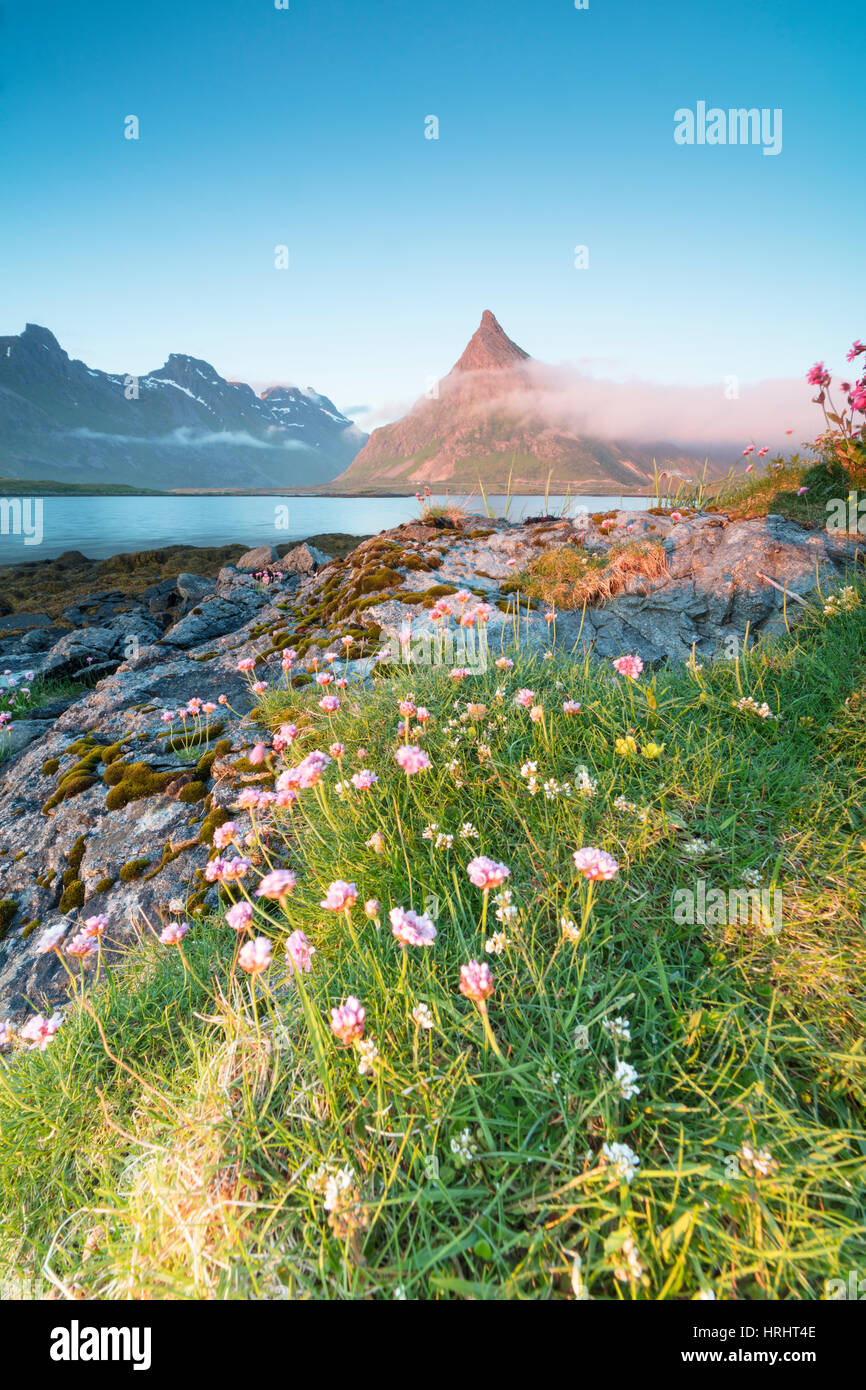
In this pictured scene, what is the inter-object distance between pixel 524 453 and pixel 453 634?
510 feet

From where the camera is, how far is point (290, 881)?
5.64 feet

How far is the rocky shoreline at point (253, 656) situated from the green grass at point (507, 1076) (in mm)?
1160

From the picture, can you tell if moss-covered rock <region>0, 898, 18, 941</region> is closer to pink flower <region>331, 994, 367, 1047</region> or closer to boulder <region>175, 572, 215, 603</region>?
pink flower <region>331, 994, 367, 1047</region>

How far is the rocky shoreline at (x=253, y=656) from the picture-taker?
3682 mm

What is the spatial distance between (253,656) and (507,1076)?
617 centimetres

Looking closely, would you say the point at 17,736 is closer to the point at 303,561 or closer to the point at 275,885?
the point at 275,885

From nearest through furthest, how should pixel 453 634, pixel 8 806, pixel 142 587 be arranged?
pixel 8 806, pixel 453 634, pixel 142 587

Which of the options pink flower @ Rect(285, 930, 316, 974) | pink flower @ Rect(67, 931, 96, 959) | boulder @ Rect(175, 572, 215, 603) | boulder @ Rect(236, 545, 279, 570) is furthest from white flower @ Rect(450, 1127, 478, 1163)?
boulder @ Rect(236, 545, 279, 570)

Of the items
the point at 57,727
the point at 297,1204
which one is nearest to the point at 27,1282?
the point at 297,1204

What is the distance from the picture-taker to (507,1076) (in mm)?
1606

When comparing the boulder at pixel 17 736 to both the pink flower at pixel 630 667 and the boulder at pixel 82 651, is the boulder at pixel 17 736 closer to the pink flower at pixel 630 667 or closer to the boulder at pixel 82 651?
the boulder at pixel 82 651

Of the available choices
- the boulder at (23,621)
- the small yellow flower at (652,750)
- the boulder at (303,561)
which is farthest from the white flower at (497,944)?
the boulder at (23,621)
